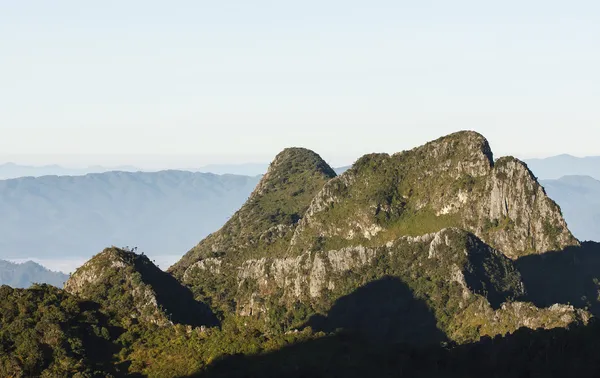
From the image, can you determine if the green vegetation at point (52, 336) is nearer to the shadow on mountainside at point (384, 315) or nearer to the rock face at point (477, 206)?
the shadow on mountainside at point (384, 315)

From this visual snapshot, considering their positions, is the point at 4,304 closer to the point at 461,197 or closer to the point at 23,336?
the point at 23,336

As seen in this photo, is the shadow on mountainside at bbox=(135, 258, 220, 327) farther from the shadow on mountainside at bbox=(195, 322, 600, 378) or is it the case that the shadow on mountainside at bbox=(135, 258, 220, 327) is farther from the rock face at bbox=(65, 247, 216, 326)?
the shadow on mountainside at bbox=(195, 322, 600, 378)

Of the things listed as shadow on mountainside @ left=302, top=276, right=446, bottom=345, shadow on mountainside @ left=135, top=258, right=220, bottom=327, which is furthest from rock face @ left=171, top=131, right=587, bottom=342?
shadow on mountainside @ left=135, top=258, right=220, bottom=327

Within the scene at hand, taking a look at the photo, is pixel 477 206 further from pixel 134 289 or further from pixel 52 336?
pixel 52 336

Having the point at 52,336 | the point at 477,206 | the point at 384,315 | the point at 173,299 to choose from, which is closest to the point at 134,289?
the point at 173,299

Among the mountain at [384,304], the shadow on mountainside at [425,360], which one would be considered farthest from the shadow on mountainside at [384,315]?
the shadow on mountainside at [425,360]

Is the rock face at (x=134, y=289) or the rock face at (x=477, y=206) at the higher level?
→ the rock face at (x=477, y=206)
